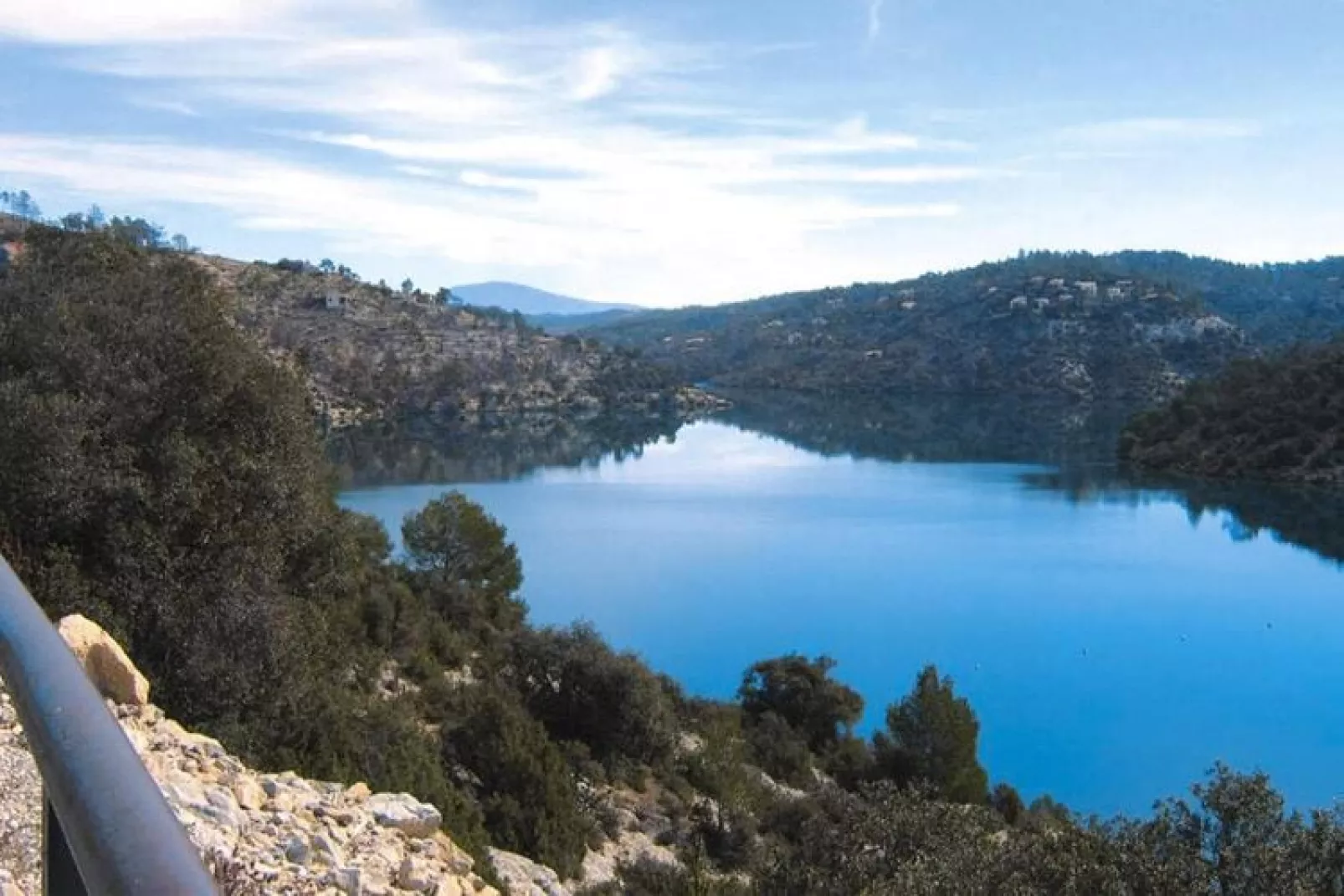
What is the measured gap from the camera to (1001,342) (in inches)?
4606

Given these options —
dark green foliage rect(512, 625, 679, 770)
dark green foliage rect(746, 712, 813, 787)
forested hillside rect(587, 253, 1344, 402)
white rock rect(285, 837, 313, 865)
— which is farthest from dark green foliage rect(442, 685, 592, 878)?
forested hillside rect(587, 253, 1344, 402)

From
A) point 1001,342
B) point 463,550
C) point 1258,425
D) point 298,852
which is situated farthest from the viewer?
point 1001,342

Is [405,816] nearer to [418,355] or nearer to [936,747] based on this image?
[936,747]

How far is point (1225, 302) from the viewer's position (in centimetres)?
13675

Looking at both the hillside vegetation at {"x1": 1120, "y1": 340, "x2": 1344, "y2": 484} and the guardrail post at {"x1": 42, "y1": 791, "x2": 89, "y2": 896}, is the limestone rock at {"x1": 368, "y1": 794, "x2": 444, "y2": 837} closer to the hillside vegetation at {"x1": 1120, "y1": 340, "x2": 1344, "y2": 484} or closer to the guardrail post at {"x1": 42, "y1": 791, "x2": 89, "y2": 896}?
the guardrail post at {"x1": 42, "y1": 791, "x2": 89, "y2": 896}

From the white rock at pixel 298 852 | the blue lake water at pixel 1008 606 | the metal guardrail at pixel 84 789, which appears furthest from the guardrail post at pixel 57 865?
the blue lake water at pixel 1008 606

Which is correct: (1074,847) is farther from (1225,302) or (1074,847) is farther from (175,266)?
(1225,302)

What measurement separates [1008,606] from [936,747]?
17182mm

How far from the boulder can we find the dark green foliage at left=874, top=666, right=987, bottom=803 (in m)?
14.7

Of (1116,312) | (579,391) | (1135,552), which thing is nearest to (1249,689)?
(1135,552)

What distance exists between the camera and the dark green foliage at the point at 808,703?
69.9 ft

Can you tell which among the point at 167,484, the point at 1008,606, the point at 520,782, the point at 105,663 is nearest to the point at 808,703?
the point at 520,782

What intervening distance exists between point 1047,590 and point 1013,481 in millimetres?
23358

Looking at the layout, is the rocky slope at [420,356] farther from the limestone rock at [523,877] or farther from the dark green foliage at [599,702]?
the limestone rock at [523,877]
